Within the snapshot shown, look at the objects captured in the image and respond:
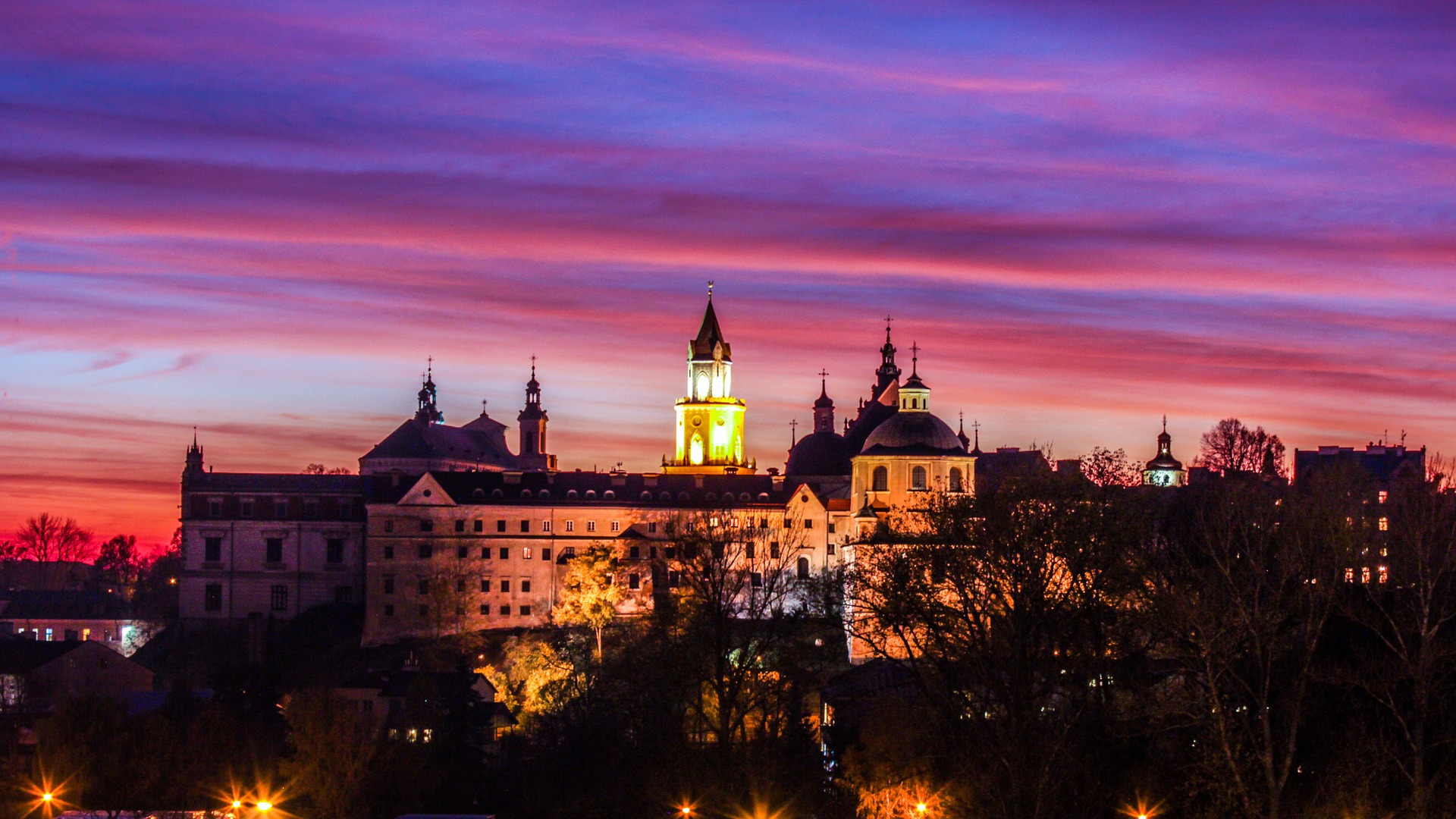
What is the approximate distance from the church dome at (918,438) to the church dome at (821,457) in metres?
23.6

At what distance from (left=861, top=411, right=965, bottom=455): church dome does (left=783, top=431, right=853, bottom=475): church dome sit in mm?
23594

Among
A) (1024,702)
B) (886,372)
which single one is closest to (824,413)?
(886,372)

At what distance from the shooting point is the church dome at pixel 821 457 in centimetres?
12675

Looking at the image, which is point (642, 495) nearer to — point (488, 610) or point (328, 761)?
point (488, 610)

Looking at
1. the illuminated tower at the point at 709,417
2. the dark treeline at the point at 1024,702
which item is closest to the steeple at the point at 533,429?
the illuminated tower at the point at 709,417

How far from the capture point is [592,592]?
101 meters

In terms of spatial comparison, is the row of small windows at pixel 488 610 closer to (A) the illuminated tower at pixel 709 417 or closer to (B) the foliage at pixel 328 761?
(A) the illuminated tower at pixel 709 417

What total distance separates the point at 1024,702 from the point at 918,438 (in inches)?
2057

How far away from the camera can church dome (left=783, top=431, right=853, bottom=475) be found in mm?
126750

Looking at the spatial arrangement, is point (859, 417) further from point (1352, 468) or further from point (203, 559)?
point (1352, 468)

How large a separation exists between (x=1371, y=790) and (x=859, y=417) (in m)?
95.4

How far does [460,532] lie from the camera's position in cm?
11431

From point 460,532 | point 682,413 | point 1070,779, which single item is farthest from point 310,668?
point 1070,779

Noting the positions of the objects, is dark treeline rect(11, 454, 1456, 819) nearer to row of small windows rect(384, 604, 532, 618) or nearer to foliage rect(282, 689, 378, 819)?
foliage rect(282, 689, 378, 819)
